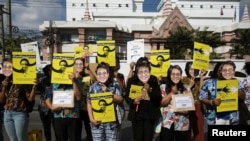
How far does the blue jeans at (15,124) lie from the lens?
4488 millimetres

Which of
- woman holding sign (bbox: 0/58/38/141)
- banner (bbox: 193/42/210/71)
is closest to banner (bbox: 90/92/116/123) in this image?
woman holding sign (bbox: 0/58/38/141)

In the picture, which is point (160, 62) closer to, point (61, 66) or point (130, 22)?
point (61, 66)

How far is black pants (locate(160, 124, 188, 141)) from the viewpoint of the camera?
171 inches

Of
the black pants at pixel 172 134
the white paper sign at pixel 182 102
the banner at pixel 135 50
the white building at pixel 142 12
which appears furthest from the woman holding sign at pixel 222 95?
the white building at pixel 142 12

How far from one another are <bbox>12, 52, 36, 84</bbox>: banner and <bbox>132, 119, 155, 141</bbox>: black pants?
1.58 metres

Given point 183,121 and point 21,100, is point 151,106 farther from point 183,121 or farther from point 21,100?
point 21,100

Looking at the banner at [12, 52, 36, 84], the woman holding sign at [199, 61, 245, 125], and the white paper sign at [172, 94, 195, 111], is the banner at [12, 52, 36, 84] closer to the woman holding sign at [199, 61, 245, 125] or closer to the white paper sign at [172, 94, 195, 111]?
the white paper sign at [172, 94, 195, 111]

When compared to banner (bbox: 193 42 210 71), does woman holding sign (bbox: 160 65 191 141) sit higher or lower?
lower

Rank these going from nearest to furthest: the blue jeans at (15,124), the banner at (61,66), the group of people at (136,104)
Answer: the group of people at (136,104)
the banner at (61,66)
the blue jeans at (15,124)

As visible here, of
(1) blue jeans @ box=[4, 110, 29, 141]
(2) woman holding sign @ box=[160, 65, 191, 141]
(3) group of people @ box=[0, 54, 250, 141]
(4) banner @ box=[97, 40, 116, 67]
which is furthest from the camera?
(4) banner @ box=[97, 40, 116, 67]

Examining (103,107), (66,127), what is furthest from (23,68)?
(103,107)

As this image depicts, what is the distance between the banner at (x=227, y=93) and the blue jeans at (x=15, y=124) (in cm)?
262

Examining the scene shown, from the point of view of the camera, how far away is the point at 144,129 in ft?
14.5

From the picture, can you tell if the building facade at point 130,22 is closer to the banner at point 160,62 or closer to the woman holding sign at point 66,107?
the banner at point 160,62
